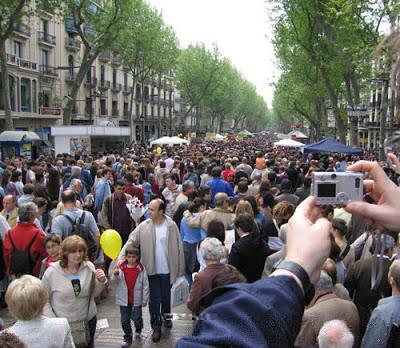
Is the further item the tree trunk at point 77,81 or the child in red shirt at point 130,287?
the tree trunk at point 77,81

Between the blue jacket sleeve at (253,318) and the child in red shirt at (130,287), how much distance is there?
461 centimetres

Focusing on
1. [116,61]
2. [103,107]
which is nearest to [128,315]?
[103,107]

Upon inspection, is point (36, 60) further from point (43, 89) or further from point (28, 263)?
point (28, 263)

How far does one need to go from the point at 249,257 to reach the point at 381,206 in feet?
13.3

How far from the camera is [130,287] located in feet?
18.2

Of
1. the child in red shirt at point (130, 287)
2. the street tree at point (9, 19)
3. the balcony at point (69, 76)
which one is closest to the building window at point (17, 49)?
the balcony at point (69, 76)

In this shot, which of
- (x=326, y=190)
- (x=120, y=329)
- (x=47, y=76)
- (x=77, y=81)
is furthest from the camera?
(x=47, y=76)

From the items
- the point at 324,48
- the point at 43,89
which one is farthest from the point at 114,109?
the point at 324,48

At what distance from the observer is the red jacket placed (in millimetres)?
5688

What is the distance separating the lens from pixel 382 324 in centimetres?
324

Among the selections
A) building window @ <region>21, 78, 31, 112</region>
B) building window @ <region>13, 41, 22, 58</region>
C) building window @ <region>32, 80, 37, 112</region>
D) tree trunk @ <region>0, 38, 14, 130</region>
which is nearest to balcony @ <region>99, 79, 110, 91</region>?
building window @ <region>32, 80, 37, 112</region>

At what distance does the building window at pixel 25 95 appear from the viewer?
36.4 m

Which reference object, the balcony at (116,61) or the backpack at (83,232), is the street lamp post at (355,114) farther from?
the balcony at (116,61)

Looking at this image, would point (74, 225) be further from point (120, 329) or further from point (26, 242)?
point (120, 329)
